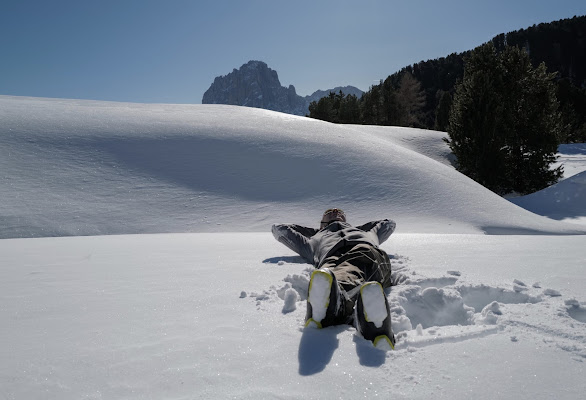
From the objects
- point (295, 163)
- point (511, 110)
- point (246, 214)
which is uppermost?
point (511, 110)

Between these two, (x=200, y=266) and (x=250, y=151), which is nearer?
(x=200, y=266)

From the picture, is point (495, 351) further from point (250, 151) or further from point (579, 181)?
point (579, 181)


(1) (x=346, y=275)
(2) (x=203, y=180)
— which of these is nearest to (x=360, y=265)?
(1) (x=346, y=275)

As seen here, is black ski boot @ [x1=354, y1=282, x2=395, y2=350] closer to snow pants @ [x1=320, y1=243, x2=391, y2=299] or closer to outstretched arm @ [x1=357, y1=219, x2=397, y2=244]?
snow pants @ [x1=320, y1=243, x2=391, y2=299]

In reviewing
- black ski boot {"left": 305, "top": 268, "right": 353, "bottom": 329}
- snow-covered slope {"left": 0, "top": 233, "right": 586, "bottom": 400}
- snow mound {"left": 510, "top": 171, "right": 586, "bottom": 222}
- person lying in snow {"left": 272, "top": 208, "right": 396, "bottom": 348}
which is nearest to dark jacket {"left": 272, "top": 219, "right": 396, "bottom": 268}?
person lying in snow {"left": 272, "top": 208, "right": 396, "bottom": 348}

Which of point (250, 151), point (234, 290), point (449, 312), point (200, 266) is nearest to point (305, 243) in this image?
point (200, 266)

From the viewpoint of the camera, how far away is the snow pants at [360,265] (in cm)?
197

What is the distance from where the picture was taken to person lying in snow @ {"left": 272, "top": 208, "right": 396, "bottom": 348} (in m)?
1.42

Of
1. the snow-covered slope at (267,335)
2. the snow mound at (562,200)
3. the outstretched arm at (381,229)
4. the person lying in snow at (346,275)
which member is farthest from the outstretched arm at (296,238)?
the snow mound at (562,200)

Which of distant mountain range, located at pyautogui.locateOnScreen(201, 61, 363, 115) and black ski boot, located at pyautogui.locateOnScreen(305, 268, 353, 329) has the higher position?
distant mountain range, located at pyautogui.locateOnScreen(201, 61, 363, 115)

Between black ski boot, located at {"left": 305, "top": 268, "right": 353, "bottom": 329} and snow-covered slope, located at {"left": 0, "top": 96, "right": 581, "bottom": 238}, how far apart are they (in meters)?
3.47

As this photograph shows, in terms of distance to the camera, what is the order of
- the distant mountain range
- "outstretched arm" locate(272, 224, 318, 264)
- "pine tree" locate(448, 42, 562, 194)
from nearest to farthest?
1. "outstretched arm" locate(272, 224, 318, 264)
2. "pine tree" locate(448, 42, 562, 194)
3. the distant mountain range

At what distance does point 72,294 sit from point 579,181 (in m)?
11.4

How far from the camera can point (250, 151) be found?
688 centimetres
